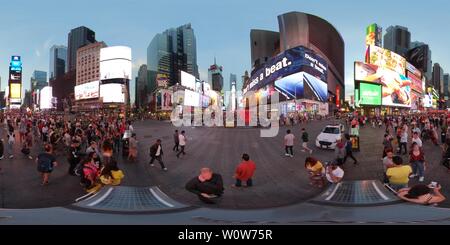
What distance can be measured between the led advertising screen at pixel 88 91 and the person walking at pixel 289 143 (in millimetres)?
1875

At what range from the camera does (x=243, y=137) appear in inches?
81.1

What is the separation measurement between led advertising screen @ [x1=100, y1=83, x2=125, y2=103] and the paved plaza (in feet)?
1.08

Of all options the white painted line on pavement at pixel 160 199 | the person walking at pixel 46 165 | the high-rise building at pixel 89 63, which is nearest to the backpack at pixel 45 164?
the person walking at pixel 46 165

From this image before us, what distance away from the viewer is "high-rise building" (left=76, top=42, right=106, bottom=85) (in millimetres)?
2162

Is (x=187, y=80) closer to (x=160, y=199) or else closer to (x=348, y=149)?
(x=160, y=199)

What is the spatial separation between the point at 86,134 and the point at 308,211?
6.59ft

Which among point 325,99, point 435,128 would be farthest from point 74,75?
point 435,128

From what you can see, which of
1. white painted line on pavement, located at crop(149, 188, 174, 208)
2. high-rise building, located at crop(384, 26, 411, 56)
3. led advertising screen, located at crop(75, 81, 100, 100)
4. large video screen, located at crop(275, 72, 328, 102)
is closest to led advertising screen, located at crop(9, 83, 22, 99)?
led advertising screen, located at crop(75, 81, 100, 100)

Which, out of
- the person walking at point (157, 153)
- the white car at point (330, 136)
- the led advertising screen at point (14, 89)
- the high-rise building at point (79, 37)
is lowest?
the person walking at point (157, 153)

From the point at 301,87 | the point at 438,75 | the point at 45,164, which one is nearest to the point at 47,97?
the point at 45,164

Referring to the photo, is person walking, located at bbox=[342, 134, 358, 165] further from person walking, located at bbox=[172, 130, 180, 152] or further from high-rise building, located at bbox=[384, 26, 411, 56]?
person walking, located at bbox=[172, 130, 180, 152]

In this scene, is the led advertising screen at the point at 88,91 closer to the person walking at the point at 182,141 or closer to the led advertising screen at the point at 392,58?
the person walking at the point at 182,141

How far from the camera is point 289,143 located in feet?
7.04

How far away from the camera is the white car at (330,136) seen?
2.12 m
